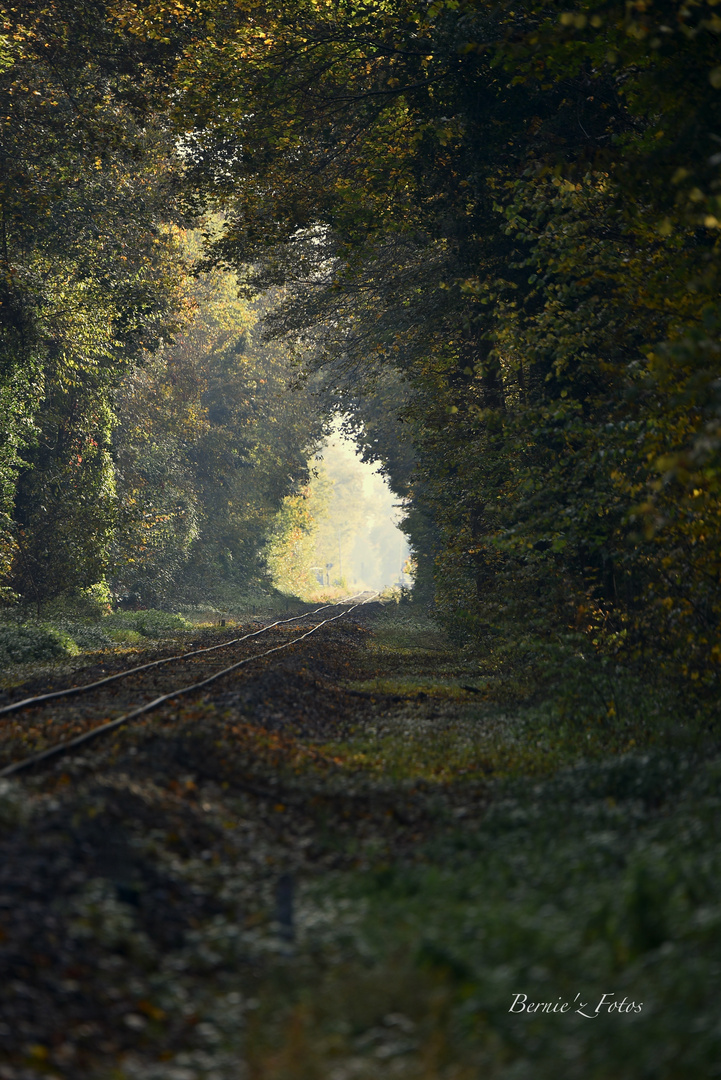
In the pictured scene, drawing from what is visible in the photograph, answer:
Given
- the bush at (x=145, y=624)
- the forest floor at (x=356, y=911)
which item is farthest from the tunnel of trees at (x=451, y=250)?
the forest floor at (x=356, y=911)

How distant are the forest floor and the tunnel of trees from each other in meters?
2.32

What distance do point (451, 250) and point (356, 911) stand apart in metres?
15.1

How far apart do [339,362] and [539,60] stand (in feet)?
142

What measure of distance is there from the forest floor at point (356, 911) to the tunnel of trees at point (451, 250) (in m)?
2.32

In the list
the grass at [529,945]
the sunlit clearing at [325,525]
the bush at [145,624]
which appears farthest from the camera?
the sunlit clearing at [325,525]

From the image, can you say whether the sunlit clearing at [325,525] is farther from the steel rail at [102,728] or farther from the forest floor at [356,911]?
the forest floor at [356,911]

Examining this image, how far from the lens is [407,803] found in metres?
7.48

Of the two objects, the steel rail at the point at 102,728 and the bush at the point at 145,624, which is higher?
the bush at the point at 145,624

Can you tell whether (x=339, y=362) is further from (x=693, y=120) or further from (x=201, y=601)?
(x=693, y=120)

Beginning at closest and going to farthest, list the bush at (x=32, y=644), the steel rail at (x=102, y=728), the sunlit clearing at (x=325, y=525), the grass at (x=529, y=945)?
the grass at (x=529, y=945) → the steel rail at (x=102, y=728) → the bush at (x=32, y=644) → the sunlit clearing at (x=325, y=525)

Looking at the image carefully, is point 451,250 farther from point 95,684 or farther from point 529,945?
point 529,945

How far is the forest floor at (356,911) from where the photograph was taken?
11.9 ft

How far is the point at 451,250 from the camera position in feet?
58.2

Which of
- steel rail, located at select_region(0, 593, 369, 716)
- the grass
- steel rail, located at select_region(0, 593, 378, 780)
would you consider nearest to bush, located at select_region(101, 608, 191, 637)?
steel rail, located at select_region(0, 593, 369, 716)
